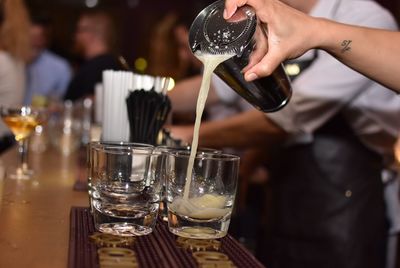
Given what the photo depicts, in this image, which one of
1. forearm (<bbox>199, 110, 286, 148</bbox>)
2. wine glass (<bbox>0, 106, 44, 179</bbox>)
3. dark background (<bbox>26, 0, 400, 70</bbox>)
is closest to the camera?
wine glass (<bbox>0, 106, 44, 179</bbox>)

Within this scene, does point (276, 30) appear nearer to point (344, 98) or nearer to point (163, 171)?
point (163, 171)

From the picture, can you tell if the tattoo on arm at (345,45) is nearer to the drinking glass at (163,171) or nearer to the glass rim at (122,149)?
the drinking glass at (163,171)

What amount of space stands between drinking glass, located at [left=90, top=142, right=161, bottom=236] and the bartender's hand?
0.81 ft

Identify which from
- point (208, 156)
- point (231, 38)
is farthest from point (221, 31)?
point (208, 156)

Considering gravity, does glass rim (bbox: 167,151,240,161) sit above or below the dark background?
below

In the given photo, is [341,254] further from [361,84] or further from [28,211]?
[28,211]

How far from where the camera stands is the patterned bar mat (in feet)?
3.17

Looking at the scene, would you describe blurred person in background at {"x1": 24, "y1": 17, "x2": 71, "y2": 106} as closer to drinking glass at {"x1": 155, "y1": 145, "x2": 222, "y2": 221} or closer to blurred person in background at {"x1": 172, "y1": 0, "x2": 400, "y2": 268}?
blurred person in background at {"x1": 172, "y1": 0, "x2": 400, "y2": 268}

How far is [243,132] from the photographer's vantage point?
236cm

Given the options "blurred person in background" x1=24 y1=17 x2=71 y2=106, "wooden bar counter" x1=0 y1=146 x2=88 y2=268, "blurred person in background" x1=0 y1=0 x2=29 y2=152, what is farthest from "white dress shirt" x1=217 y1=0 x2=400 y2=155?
"blurred person in background" x1=24 y1=17 x2=71 y2=106

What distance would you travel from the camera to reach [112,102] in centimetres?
178

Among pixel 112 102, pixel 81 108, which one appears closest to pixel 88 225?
pixel 112 102

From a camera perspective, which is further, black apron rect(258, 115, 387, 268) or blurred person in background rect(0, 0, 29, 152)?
blurred person in background rect(0, 0, 29, 152)

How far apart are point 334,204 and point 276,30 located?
4.10ft
